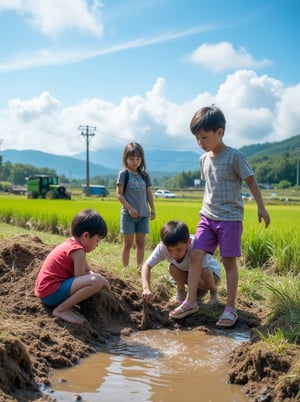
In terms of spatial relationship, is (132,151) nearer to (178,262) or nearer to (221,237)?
(178,262)

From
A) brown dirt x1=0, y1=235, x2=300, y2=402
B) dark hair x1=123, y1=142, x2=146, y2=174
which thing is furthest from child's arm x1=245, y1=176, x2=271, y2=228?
dark hair x1=123, y1=142, x2=146, y2=174

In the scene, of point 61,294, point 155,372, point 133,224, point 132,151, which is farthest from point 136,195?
point 155,372

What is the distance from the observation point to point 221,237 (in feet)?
12.7

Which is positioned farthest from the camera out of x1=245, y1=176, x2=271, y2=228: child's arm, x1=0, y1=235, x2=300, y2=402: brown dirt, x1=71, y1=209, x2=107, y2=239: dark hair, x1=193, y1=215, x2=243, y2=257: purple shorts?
x1=193, y1=215, x2=243, y2=257: purple shorts

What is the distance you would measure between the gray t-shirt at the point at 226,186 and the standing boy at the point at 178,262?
1.02 ft

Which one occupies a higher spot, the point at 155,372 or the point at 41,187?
the point at 41,187

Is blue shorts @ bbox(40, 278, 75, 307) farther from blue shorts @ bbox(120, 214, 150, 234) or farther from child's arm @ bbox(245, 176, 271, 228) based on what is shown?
blue shorts @ bbox(120, 214, 150, 234)

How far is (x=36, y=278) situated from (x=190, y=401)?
1966 millimetres

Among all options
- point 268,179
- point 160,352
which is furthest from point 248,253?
point 268,179

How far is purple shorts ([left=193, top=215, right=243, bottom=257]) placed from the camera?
385cm

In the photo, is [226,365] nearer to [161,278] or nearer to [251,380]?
[251,380]

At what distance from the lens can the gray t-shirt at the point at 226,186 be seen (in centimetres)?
388

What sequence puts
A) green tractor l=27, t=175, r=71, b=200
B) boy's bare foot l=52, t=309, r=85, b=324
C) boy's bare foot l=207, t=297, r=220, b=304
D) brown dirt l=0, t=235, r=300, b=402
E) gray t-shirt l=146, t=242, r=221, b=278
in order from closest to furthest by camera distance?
brown dirt l=0, t=235, r=300, b=402 → boy's bare foot l=52, t=309, r=85, b=324 → gray t-shirt l=146, t=242, r=221, b=278 → boy's bare foot l=207, t=297, r=220, b=304 → green tractor l=27, t=175, r=71, b=200

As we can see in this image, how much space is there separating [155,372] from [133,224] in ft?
8.50
